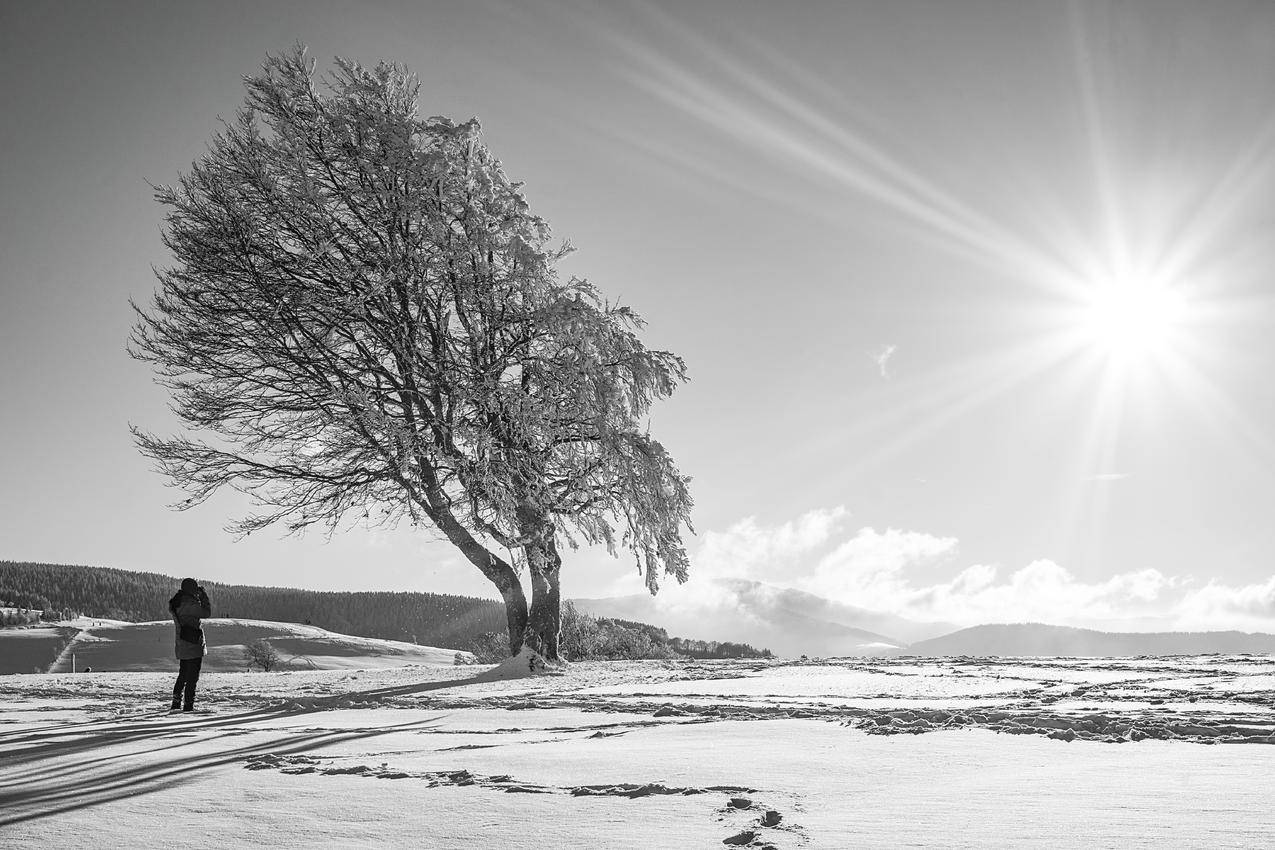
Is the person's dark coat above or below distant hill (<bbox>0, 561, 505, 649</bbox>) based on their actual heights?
above

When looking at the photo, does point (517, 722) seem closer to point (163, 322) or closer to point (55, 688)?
point (55, 688)

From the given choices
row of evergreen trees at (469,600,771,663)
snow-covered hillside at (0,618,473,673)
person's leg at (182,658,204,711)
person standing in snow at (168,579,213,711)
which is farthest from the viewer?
snow-covered hillside at (0,618,473,673)

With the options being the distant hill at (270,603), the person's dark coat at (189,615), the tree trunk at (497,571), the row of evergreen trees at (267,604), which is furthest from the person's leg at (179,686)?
the distant hill at (270,603)

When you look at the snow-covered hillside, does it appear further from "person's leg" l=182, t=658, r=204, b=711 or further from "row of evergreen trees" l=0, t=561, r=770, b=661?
"row of evergreen trees" l=0, t=561, r=770, b=661

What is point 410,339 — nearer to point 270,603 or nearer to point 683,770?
point 683,770

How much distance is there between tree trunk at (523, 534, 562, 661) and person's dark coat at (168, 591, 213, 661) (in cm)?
521

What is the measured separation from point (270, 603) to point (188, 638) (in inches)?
3484

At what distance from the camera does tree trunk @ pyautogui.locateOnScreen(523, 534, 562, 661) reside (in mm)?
12617

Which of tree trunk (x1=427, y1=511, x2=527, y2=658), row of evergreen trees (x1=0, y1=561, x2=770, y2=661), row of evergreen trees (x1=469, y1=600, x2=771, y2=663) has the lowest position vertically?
row of evergreen trees (x1=0, y1=561, x2=770, y2=661)

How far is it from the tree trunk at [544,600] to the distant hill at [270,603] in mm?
65933

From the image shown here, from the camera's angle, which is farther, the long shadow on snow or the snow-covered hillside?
the snow-covered hillside

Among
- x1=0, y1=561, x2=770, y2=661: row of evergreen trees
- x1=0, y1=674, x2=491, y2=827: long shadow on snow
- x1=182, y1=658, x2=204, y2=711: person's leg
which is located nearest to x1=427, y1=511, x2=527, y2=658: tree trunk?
x1=182, y1=658, x2=204, y2=711: person's leg

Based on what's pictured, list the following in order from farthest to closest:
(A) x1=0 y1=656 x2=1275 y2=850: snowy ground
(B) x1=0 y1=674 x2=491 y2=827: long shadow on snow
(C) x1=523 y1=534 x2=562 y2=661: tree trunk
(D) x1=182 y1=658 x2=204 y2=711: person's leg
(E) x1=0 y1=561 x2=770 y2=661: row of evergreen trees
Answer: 1. (E) x1=0 y1=561 x2=770 y2=661: row of evergreen trees
2. (C) x1=523 y1=534 x2=562 y2=661: tree trunk
3. (D) x1=182 y1=658 x2=204 y2=711: person's leg
4. (B) x1=0 y1=674 x2=491 y2=827: long shadow on snow
5. (A) x1=0 y1=656 x2=1275 y2=850: snowy ground

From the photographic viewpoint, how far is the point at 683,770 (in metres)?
2.96
